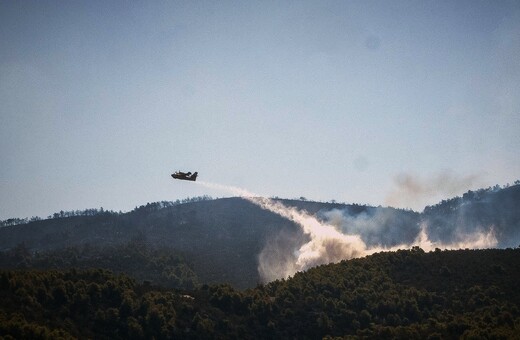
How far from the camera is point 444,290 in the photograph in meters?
102

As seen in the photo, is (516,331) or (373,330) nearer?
(516,331)

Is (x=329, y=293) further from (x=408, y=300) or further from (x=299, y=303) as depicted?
(x=408, y=300)

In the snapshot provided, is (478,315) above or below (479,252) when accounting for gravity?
below

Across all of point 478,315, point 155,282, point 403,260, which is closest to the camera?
point 478,315

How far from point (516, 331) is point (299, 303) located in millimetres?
37232

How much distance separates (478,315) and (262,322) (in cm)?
3508

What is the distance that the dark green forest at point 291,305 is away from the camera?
3004 inches

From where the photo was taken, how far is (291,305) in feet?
315

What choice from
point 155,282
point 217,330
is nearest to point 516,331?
point 217,330

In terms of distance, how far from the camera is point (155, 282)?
198m

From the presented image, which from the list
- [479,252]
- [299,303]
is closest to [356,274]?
[299,303]

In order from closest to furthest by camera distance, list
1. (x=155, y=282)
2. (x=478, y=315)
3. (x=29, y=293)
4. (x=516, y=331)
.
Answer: (x=516, y=331) < (x=29, y=293) < (x=478, y=315) < (x=155, y=282)

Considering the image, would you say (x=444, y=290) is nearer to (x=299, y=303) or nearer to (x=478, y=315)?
(x=478, y=315)

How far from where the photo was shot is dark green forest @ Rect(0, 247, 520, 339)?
76.3 metres
